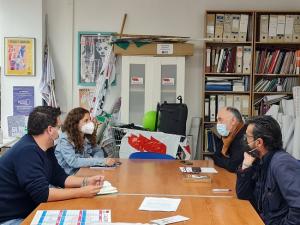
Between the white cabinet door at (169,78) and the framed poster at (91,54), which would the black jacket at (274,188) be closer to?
the white cabinet door at (169,78)

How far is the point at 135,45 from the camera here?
5590 mm

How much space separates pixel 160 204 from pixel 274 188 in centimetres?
64

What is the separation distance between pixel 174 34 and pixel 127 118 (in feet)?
4.63

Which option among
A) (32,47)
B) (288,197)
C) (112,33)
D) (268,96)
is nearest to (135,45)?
(112,33)

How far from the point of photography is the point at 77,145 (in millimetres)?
3701

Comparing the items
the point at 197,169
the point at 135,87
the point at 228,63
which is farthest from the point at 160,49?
the point at 197,169

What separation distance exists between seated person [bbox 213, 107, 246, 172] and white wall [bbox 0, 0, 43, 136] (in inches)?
115

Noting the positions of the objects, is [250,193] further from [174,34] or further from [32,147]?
[174,34]

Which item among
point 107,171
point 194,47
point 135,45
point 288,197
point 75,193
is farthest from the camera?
point 194,47

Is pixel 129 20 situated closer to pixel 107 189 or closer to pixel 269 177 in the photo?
pixel 107 189

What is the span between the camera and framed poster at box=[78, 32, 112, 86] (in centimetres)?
596

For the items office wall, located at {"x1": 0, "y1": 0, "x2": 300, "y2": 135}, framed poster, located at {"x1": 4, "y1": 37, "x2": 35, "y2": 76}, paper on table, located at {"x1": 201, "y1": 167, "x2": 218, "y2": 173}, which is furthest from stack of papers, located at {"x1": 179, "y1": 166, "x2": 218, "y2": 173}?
framed poster, located at {"x1": 4, "y1": 37, "x2": 35, "y2": 76}

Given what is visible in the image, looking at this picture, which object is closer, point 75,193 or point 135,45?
point 75,193

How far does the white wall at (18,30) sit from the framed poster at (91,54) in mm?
595
